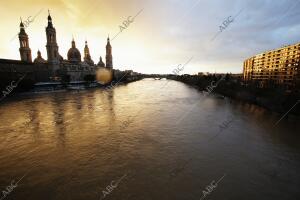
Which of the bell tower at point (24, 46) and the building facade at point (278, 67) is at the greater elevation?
the bell tower at point (24, 46)

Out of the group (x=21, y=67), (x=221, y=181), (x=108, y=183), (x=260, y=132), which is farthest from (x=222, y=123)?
(x=21, y=67)

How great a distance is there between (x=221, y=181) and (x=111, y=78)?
117m

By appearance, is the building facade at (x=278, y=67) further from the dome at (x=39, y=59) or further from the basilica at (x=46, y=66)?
the dome at (x=39, y=59)

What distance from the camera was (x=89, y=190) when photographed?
8.74m

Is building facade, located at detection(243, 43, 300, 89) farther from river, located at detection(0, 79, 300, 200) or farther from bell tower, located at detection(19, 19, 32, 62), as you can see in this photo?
bell tower, located at detection(19, 19, 32, 62)

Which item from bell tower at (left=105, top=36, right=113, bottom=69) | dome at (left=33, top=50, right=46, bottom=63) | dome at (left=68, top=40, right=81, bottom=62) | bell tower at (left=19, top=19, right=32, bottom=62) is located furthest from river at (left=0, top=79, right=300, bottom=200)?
bell tower at (left=105, top=36, right=113, bottom=69)

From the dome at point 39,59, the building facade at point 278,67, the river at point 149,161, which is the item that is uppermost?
the dome at point 39,59

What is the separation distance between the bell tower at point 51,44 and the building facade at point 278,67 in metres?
77.3

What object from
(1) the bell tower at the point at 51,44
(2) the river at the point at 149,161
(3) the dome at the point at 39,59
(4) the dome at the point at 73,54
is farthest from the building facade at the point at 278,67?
(3) the dome at the point at 39,59

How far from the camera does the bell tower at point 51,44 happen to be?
70.9 m

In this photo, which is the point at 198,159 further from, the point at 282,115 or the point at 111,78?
the point at 111,78

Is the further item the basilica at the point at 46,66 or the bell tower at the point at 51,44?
the bell tower at the point at 51,44

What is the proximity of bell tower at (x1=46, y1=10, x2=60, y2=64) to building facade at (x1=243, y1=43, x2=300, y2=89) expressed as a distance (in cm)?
7727

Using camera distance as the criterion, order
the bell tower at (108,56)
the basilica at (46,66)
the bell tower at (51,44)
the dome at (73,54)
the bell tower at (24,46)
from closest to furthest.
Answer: the basilica at (46,66) → the bell tower at (51,44) → the bell tower at (24,46) → the dome at (73,54) → the bell tower at (108,56)
